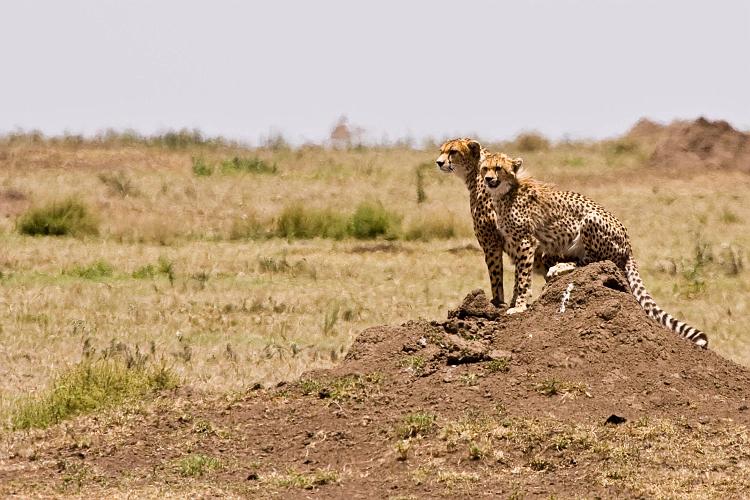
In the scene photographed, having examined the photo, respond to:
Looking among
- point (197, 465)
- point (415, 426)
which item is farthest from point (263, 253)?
point (197, 465)

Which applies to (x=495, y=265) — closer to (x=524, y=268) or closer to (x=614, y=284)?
(x=524, y=268)

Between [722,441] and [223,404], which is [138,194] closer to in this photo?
[223,404]

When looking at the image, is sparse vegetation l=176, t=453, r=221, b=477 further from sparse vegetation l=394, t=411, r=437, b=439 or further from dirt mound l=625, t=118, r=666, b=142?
dirt mound l=625, t=118, r=666, b=142

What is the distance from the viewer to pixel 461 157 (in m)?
11.5

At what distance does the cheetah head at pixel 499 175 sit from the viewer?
10.7m

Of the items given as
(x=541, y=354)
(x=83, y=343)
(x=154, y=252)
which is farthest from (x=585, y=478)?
(x=154, y=252)

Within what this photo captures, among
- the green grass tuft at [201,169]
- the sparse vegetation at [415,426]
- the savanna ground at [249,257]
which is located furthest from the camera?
the green grass tuft at [201,169]

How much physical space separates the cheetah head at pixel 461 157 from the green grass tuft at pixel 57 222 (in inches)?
386

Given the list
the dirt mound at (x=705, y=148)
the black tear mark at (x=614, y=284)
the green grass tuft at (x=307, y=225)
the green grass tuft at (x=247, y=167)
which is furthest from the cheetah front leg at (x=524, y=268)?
the dirt mound at (x=705, y=148)

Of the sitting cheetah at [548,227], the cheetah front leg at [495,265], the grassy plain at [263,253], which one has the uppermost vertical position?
the sitting cheetah at [548,227]

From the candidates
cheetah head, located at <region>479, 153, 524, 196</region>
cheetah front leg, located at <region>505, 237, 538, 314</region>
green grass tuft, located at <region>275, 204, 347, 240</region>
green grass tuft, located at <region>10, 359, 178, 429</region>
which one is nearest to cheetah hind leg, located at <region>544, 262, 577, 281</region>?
cheetah front leg, located at <region>505, 237, 538, 314</region>

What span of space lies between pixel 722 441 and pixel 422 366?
2017mm

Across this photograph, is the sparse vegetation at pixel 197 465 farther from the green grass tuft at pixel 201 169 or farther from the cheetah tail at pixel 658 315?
the green grass tuft at pixel 201 169

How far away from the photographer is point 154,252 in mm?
18609
